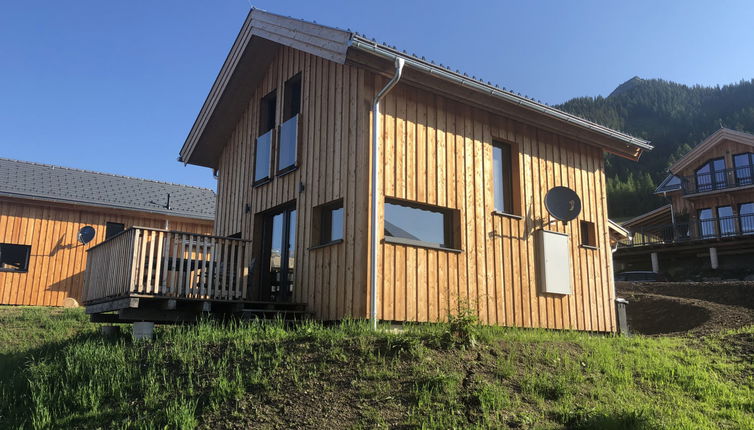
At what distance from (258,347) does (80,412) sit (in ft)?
6.50

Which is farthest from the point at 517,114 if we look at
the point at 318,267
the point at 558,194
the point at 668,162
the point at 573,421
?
the point at 668,162

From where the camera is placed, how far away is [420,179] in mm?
10039

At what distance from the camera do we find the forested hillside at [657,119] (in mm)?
67569

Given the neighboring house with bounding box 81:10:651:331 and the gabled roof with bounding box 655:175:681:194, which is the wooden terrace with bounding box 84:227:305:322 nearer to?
the neighboring house with bounding box 81:10:651:331

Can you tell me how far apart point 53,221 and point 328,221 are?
493 inches

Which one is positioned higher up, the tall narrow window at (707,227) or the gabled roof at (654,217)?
the gabled roof at (654,217)

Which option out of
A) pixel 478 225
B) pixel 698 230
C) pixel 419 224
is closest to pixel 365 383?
pixel 419 224

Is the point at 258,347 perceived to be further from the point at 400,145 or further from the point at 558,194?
the point at 558,194

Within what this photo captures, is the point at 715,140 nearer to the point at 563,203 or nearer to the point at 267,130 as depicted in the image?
the point at 563,203

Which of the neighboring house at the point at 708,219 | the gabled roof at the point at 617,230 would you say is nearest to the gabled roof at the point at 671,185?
the neighboring house at the point at 708,219

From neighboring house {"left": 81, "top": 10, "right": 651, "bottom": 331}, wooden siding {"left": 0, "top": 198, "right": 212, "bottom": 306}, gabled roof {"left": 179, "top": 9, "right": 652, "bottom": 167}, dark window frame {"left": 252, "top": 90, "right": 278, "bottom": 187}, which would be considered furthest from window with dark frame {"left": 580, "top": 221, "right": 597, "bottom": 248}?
wooden siding {"left": 0, "top": 198, "right": 212, "bottom": 306}

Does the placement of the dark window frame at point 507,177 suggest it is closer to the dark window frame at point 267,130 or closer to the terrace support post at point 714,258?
the dark window frame at point 267,130

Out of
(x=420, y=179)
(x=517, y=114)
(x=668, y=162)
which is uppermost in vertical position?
(x=668, y=162)

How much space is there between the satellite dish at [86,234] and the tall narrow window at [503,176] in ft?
45.2
